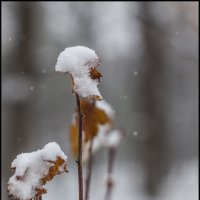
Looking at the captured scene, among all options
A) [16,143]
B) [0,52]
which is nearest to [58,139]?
[0,52]

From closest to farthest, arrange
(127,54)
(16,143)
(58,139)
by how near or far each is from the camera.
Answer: (16,143) → (127,54) → (58,139)

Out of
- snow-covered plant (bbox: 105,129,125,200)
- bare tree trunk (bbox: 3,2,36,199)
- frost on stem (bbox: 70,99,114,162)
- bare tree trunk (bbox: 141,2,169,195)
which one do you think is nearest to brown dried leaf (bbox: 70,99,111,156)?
frost on stem (bbox: 70,99,114,162)

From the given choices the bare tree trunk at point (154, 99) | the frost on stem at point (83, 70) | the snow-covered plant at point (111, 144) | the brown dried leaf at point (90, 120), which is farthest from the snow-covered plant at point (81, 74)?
the bare tree trunk at point (154, 99)

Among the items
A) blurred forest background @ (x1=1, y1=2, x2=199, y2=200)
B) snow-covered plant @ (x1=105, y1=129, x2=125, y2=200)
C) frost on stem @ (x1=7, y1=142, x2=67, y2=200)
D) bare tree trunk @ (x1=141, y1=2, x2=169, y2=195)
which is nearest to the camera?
frost on stem @ (x1=7, y1=142, x2=67, y2=200)

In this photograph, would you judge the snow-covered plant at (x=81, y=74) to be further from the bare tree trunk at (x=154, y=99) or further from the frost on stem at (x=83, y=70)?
the bare tree trunk at (x=154, y=99)

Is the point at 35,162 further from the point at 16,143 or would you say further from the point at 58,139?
the point at 58,139

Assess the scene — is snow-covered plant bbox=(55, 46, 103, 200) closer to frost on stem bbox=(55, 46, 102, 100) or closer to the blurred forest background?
frost on stem bbox=(55, 46, 102, 100)
